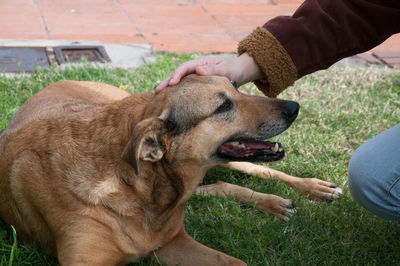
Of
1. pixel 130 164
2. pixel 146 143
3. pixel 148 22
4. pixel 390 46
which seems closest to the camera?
pixel 130 164

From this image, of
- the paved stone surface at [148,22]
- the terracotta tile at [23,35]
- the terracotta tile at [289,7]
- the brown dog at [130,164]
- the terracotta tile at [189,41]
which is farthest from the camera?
the terracotta tile at [289,7]

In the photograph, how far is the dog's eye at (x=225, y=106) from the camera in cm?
324

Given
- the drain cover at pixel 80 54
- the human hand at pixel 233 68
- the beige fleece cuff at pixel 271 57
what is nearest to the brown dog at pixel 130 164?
the human hand at pixel 233 68

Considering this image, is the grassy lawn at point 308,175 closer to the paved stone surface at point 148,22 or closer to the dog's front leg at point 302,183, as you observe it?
the dog's front leg at point 302,183

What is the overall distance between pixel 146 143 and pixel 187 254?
93cm

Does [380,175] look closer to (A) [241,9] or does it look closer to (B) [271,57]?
(B) [271,57]

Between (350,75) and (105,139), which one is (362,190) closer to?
(105,139)

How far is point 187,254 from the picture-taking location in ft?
11.2

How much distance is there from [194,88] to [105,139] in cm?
66

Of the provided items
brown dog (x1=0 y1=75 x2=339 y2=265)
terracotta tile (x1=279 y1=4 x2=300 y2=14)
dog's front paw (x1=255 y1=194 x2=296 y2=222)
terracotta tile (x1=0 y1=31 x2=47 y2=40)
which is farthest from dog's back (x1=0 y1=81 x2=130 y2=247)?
terracotta tile (x1=279 y1=4 x2=300 y2=14)

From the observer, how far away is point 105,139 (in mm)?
3139

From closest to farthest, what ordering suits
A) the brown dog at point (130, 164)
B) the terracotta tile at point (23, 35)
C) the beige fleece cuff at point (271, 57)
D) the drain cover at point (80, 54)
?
1. the brown dog at point (130, 164)
2. the beige fleece cuff at point (271, 57)
3. the drain cover at point (80, 54)
4. the terracotta tile at point (23, 35)

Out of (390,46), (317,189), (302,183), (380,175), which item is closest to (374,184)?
(380,175)

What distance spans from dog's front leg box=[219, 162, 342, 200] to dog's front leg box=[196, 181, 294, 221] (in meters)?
0.32
